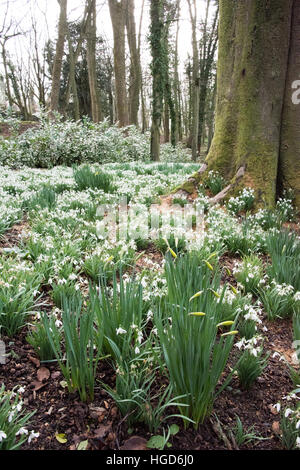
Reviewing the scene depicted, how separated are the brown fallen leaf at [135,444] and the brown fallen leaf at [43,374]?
21.2 inches

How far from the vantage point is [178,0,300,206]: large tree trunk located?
12.7ft

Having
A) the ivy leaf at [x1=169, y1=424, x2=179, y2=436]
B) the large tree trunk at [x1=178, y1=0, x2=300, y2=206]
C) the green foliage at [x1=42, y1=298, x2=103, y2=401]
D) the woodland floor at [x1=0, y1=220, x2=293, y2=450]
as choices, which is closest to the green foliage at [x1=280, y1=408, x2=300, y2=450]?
the woodland floor at [x1=0, y1=220, x2=293, y2=450]

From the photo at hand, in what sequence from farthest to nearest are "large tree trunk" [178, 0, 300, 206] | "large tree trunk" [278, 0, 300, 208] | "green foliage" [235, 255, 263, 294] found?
"large tree trunk" [278, 0, 300, 208] → "large tree trunk" [178, 0, 300, 206] → "green foliage" [235, 255, 263, 294]

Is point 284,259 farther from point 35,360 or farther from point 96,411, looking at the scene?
point 35,360

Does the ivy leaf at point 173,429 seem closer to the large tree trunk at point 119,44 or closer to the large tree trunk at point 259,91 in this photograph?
the large tree trunk at point 259,91

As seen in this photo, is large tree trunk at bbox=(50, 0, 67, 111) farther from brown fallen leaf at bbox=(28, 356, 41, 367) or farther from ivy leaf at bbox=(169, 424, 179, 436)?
ivy leaf at bbox=(169, 424, 179, 436)

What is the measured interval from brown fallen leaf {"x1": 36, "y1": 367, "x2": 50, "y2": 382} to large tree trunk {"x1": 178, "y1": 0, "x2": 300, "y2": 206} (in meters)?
3.24

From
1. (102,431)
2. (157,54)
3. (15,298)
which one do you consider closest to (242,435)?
(102,431)

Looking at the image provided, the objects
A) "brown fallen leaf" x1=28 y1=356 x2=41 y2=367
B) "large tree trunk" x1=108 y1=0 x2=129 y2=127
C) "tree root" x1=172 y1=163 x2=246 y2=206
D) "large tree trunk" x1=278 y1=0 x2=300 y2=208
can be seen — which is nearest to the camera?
"brown fallen leaf" x1=28 y1=356 x2=41 y2=367

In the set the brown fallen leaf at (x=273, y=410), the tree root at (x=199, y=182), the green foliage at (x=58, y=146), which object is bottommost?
the brown fallen leaf at (x=273, y=410)

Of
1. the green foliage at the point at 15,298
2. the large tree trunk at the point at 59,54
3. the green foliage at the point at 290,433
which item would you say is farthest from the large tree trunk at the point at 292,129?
the large tree trunk at the point at 59,54

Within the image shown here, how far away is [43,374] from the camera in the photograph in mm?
1576

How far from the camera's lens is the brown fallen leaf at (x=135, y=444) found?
48.2 inches

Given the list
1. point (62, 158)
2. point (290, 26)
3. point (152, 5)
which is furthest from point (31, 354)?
point (152, 5)
